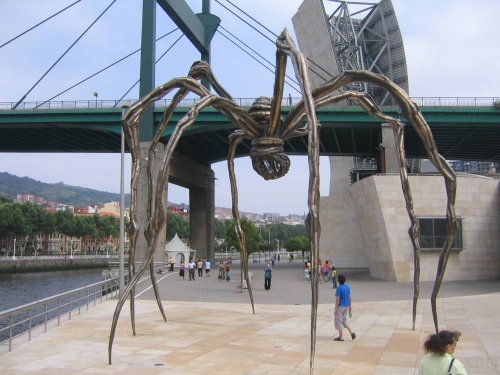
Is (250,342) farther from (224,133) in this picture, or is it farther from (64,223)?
(64,223)

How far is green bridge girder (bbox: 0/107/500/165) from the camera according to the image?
134 ft

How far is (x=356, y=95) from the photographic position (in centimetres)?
940

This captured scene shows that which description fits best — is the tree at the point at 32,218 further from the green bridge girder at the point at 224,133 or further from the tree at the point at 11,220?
the green bridge girder at the point at 224,133

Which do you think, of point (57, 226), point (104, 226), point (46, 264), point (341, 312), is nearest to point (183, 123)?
point (341, 312)

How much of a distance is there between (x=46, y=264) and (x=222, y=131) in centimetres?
3962

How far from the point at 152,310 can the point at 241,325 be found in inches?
165

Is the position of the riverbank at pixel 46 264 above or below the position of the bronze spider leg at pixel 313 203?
below

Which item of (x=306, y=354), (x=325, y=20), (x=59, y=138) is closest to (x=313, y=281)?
(x=306, y=354)

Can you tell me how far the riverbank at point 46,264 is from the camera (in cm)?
6662

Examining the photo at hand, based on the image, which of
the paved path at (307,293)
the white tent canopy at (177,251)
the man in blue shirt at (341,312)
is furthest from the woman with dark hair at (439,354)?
the white tent canopy at (177,251)

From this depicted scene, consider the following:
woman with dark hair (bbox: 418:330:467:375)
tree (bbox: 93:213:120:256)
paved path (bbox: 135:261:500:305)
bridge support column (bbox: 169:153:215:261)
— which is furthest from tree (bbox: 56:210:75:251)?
woman with dark hair (bbox: 418:330:467:375)

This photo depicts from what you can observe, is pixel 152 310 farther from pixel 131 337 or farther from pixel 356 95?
pixel 356 95

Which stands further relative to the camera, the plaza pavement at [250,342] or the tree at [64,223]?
the tree at [64,223]

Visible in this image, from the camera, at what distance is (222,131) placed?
159 ft
